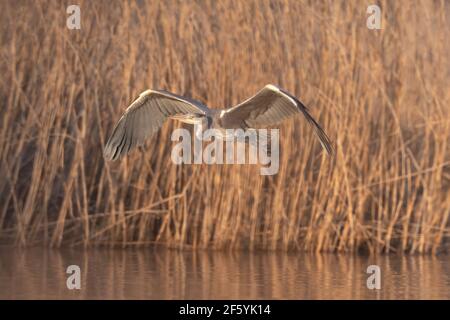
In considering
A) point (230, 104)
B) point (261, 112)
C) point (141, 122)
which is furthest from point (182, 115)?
point (230, 104)

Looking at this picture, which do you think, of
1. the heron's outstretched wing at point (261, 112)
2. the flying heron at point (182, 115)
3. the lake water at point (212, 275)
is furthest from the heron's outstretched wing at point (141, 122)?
the lake water at point (212, 275)

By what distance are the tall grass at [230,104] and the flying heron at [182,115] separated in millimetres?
766

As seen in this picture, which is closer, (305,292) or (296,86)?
(305,292)

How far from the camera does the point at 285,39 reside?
7.41 metres

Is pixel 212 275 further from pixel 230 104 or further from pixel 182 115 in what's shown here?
pixel 230 104

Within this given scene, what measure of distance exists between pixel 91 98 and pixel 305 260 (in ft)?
5.76

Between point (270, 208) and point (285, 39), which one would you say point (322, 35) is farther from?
point (270, 208)

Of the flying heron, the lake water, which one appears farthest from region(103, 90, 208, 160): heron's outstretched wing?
the lake water

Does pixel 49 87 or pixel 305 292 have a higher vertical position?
pixel 49 87

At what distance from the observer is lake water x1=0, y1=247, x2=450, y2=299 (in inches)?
236

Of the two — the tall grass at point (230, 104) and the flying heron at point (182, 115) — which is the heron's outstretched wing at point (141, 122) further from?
the tall grass at point (230, 104)

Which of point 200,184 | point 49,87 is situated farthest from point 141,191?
point 49,87

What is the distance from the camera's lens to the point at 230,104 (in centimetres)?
738

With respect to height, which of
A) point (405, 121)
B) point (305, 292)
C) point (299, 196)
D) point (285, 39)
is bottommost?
point (305, 292)
